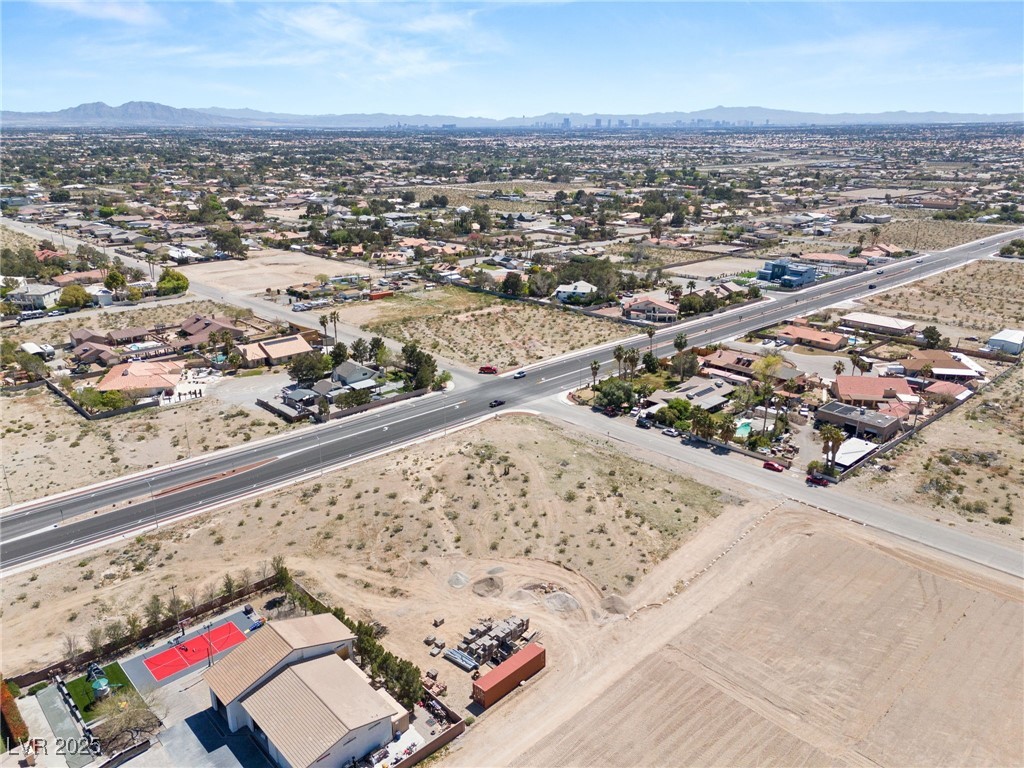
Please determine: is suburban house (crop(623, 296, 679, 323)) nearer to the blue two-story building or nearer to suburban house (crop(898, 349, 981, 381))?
suburban house (crop(898, 349, 981, 381))

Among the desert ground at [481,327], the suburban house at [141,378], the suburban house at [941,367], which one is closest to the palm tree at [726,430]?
the desert ground at [481,327]

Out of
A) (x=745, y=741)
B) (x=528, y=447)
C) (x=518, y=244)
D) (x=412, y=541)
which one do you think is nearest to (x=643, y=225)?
(x=518, y=244)

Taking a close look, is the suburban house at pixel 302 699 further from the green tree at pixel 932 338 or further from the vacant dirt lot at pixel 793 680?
the green tree at pixel 932 338

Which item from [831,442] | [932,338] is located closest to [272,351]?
[831,442]

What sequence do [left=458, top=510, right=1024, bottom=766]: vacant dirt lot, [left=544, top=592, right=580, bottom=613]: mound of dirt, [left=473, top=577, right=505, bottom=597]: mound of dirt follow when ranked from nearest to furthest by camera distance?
[left=458, top=510, right=1024, bottom=766]: vacant dirt lot → [left=544, top=592, right=580, bottom=613]: mound of dirt → [left=473, top=577, right=505, bottom=597]: mound of dirt

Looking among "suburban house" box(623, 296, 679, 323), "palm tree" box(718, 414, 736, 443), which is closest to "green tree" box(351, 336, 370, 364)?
"palm tree" box(718, 414, 736, 443)

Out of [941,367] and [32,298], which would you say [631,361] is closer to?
[941,367]
